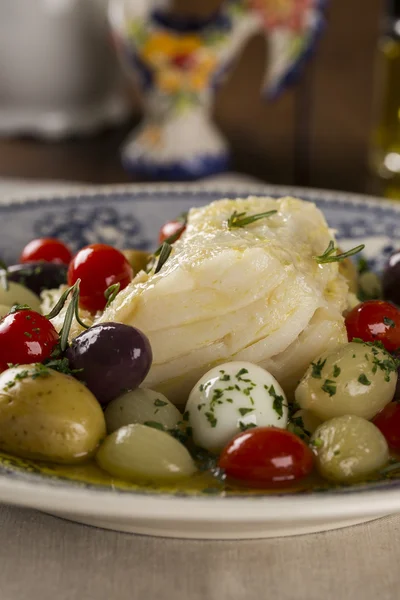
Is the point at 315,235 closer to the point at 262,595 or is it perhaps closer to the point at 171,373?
the point at 171,373

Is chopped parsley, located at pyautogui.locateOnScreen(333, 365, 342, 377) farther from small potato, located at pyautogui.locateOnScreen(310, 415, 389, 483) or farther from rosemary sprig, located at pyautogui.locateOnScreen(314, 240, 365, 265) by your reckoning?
rosemary sprig, located at pyautogui.locateOnScreen(314, 240, 365, 265)

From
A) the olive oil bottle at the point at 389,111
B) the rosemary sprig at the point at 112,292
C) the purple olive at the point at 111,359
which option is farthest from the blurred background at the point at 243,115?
the purple olive at the point at 111,359

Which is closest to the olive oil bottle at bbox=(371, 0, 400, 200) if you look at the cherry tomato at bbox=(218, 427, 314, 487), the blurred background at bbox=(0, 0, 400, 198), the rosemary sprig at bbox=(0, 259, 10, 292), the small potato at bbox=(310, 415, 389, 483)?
the blurred background at bbox=(0, 0, 400, 198)

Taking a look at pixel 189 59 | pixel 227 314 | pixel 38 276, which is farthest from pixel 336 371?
pixel 189 59

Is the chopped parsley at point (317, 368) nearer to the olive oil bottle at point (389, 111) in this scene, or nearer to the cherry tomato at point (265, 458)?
the cherry tomato at point (265, 458)

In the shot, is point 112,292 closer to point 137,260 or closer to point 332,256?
point 137,260

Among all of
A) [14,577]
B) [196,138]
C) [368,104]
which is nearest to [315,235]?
[14,577]

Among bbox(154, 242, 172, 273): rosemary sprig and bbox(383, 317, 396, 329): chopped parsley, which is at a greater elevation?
bbox(154, 242, 172, 273): rosemary sprig
